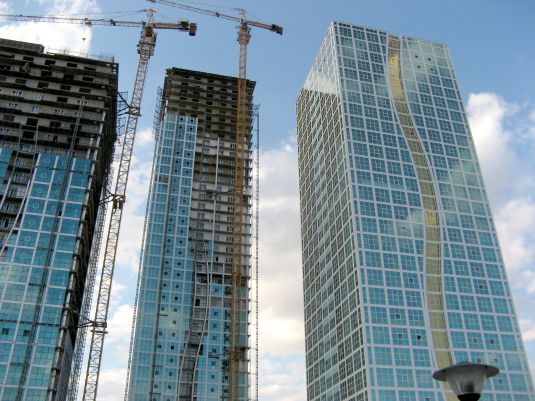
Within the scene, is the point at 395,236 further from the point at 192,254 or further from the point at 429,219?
the point at 192,254

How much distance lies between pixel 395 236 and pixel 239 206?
139ft

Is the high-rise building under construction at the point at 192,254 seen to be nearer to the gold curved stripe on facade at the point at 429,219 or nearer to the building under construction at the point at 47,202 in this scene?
the building under construction at the point at 47,202

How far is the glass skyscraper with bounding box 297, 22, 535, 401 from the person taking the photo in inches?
4267

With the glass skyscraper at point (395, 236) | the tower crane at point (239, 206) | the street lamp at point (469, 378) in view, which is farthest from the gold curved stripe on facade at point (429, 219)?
the street lamp at point (469, 378)

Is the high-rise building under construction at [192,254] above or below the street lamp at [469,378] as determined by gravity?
above

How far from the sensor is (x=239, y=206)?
146 meters

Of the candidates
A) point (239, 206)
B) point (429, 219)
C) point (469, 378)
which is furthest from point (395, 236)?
point (469, 378)

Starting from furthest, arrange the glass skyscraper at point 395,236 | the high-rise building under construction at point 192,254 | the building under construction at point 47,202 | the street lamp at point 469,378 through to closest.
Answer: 1. the high-rise building under construction at point 192,254
2. the glass skyscraper at point 395,236
3. the building under construction at point 47,202
4. the street lamp at point 469,378

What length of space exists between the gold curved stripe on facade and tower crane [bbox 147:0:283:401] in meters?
36.1

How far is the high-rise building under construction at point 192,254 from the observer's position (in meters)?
127

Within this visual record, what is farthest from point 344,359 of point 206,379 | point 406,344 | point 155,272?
point 155,272

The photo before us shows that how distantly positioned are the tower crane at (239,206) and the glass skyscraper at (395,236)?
58.8ft

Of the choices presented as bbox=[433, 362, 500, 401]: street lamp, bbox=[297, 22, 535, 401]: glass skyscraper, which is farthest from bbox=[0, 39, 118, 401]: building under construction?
bbox=[433, 362, 500, 401]: street lamp

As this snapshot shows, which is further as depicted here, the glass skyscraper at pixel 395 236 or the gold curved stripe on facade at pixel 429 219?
the gold curved stripe on facade at pixel 429 219
